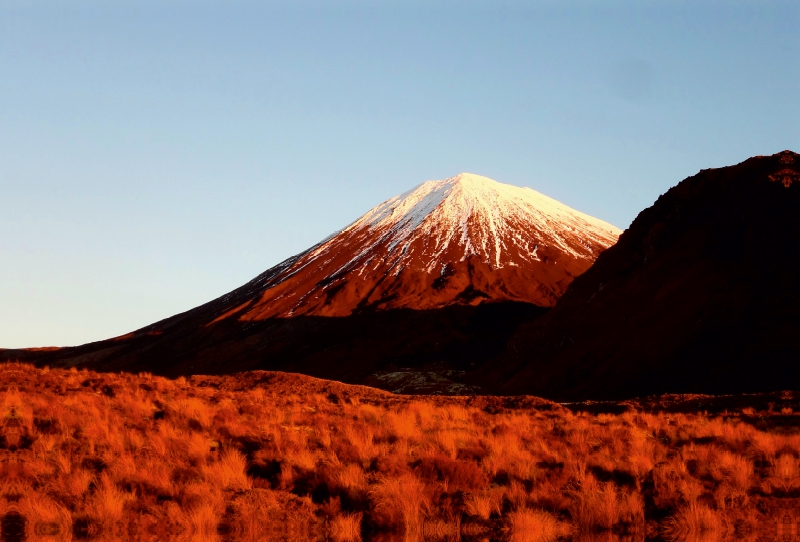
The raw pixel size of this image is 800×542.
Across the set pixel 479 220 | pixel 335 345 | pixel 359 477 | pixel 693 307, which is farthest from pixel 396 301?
pixel 359 477

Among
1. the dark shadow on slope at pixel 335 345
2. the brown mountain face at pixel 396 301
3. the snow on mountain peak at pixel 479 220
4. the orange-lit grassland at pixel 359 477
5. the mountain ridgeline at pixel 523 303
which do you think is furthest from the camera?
the snow on mountain peak at pixel 479 220

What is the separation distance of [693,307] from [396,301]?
63950 mm

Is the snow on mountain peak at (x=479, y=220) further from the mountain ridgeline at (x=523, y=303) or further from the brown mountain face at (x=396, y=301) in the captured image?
the mountain ridgeline at (x=523, y=303)

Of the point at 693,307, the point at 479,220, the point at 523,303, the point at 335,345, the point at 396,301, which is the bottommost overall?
the point at 335,345

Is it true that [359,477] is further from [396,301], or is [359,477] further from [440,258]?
[440,258]

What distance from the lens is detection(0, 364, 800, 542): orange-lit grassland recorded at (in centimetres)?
838

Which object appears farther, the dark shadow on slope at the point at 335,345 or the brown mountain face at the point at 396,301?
the brown mountain face at the point at 396,301

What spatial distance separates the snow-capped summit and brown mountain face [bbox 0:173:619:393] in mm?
355

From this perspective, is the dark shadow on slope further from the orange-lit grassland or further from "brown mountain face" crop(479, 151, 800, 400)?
the orange-lit grassland

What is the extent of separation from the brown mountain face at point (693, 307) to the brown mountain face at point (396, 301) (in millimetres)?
13904

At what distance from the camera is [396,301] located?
101 m

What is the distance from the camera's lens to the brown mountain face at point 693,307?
35.3 m

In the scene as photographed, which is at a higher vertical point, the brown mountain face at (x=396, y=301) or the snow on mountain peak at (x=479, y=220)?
the snow on mountain peak at (x=479, y=220)

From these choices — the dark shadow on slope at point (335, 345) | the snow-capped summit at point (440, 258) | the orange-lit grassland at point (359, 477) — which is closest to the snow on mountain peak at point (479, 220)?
the snow-capped summit at point (440, 258)
